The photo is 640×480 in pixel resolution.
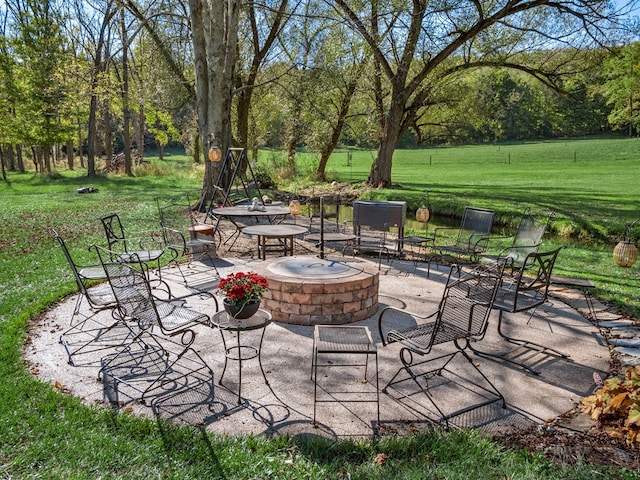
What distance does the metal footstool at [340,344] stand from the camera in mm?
3334

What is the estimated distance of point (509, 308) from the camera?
4.45 meters

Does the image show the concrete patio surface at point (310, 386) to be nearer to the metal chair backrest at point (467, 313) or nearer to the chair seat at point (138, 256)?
the metal chair backrest at point (467, 313)

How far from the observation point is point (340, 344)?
3676 millimetres

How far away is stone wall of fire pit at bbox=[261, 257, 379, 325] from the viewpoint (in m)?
4.95

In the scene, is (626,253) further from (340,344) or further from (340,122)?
(340,122)

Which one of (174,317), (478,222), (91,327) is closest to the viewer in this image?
(174,317)

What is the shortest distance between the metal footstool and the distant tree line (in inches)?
370

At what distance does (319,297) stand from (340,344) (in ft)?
4.27

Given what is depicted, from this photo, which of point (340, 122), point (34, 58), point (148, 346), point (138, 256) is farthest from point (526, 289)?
point (34, 58)

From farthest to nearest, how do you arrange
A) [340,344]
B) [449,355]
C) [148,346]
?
[148,346]
[449,355]
[340,344]

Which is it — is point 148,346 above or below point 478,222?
below

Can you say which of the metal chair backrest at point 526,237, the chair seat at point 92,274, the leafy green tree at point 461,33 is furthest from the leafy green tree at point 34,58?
the metal chair backrest at point 526,237

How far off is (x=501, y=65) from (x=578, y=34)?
2.91 meters

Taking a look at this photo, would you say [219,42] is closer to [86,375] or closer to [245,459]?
[86,375]
